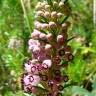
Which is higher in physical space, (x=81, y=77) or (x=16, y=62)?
(x=16, y=62)

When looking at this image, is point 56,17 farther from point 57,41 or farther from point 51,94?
point 51,94

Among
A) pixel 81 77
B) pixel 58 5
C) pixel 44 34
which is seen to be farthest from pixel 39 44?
pixel 81 77

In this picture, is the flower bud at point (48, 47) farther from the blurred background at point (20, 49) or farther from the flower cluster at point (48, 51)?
the blurred background at point (20, 49)

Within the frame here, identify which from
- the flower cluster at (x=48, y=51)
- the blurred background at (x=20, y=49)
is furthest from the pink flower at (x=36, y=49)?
the blurred background at (x=20, y=49)

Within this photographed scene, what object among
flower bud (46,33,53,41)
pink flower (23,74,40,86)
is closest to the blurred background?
Result: pink flower (23,74,40,86)

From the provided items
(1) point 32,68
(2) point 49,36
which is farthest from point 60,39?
(1) point 32,68

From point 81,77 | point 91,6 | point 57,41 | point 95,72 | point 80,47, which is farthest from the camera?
point 91,6
